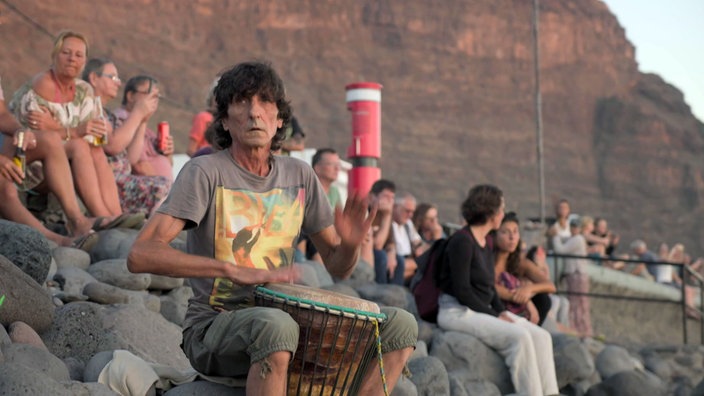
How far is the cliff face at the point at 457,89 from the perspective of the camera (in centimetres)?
6988

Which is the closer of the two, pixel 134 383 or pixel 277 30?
pixel 134 383

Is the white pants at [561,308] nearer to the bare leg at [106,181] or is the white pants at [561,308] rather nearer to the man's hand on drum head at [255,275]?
the bare leg at [106,181]

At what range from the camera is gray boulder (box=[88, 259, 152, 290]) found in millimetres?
6613

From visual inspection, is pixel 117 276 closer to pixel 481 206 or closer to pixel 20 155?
pixel 20 155

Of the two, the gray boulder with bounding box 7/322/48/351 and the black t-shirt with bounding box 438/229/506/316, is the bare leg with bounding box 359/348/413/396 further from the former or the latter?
the black t-shirt with bounding box 438/229/506/316

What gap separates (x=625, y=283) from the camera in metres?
15.2

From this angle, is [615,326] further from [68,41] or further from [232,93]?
[232,93]

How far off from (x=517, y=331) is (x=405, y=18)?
75.9 metres

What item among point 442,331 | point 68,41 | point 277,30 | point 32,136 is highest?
point 277,30

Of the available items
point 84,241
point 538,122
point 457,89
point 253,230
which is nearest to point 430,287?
point 84,241

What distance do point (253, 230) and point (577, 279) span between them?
9.66 m

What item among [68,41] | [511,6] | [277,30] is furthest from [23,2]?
[68,41]

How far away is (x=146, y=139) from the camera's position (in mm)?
8930

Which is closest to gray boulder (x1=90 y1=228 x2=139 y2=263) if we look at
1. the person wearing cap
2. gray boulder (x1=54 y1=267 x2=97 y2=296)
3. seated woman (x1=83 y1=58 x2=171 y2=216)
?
gray boulder (x1=54 y1=267 x2=97 y2=296)
